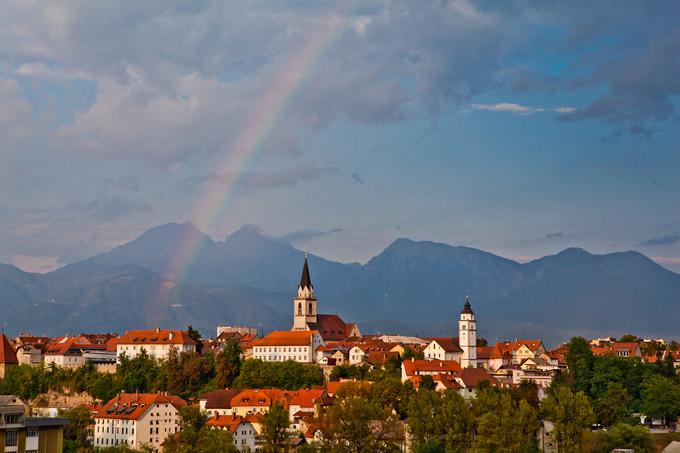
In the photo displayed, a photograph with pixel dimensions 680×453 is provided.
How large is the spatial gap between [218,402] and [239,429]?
11.0 meters

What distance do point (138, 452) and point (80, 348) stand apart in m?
46.8

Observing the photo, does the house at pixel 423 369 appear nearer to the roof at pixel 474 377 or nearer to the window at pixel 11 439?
the roof at pixel 474 377

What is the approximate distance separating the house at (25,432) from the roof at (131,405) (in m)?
39.4

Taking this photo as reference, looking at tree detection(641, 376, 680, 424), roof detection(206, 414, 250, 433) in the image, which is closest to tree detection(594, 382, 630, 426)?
tree detection(641, 376, 680, 424)

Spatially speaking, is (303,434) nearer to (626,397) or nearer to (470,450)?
(470,450)

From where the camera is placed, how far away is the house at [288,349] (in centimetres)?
12862

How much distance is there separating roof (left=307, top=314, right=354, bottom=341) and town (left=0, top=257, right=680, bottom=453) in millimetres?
280

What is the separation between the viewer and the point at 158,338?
134375 millimetres

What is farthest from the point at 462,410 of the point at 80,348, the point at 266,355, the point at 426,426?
the point at 80,348

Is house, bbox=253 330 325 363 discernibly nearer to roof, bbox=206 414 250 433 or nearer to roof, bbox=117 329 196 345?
roof, bbox=117 329 196 345

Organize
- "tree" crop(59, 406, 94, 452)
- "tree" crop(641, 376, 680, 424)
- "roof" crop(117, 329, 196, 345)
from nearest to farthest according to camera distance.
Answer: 1. "tree" crop(59, 406, 94, 452)
2. "tree" crop(641, 376, 680, 424)
3. "roof" crop(117, 329, 196, 345)

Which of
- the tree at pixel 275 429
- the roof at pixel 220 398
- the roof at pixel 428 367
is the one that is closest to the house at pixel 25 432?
the tree at pixel 275 429

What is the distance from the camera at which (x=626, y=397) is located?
3947 inches

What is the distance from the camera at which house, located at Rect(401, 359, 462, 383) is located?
355 ft
